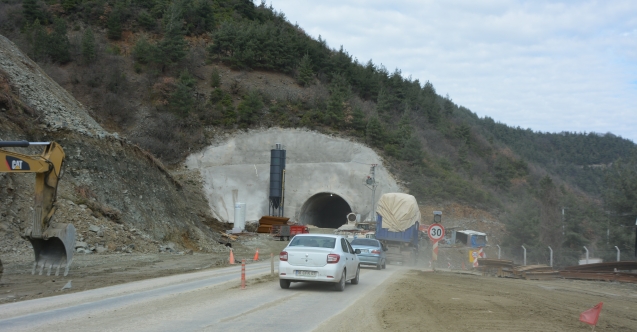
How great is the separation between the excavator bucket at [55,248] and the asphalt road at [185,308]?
2.32 metres

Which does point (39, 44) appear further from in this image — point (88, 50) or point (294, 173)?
A: point (294, 173)

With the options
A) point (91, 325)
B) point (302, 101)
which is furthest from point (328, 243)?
point (302, 101)

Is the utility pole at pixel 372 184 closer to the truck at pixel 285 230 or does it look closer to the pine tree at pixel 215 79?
the truck at pixel 285 230

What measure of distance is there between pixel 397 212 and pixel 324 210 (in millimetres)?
34245

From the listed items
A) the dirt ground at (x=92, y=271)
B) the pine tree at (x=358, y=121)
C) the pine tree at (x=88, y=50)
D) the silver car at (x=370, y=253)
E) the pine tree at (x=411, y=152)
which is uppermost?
the pine tree at (x=88, y=50)

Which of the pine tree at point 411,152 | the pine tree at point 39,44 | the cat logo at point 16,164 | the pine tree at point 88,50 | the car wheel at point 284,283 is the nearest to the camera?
the car wheel at point 284,283

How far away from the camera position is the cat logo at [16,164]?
52.3 ft

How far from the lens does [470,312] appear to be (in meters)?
11.7

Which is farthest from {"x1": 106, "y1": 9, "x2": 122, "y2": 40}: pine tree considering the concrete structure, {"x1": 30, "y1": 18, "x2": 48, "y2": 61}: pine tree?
the concrete structure

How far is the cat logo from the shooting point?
15929 millimetres

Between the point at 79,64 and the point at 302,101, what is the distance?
26283mm

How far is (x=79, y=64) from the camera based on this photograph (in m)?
68.0

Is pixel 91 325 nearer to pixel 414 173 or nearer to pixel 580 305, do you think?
pixel 580 305

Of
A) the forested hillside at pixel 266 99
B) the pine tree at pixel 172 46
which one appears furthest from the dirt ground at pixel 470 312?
the pine tree at pixel 172 46
